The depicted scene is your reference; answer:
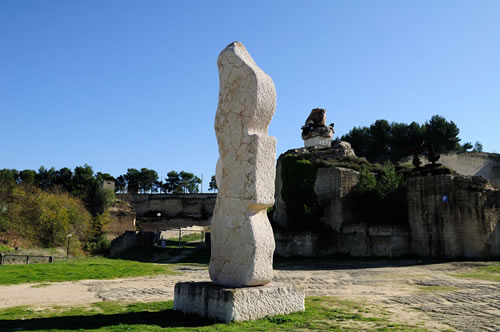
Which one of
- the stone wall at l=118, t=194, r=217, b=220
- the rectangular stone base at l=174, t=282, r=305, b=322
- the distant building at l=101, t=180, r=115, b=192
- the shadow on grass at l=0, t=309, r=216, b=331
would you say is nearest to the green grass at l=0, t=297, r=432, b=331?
the shadow on grass at l=0, t=309, r=216, b=331

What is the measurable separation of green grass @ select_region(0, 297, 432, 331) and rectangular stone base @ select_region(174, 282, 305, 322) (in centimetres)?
12

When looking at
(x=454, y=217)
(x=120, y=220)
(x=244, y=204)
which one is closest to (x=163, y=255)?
(x=454, y=217)

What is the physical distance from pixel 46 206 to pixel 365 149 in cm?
3645

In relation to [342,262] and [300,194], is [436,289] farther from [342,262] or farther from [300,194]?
[300,194]

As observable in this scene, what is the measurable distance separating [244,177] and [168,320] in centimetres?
212

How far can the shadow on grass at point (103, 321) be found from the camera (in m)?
4.86

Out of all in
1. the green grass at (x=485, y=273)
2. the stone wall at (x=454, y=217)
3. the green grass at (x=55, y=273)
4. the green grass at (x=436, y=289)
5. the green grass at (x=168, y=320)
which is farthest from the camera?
the stone wall at (x=454, y=217)

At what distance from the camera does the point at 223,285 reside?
5566 millimetres

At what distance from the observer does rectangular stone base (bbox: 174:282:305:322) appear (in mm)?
4945

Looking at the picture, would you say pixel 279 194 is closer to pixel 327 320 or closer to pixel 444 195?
pixel 444 195

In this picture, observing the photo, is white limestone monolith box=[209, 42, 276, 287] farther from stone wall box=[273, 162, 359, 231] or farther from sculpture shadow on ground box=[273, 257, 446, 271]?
stone wall box=[273, 162, 359, 231]

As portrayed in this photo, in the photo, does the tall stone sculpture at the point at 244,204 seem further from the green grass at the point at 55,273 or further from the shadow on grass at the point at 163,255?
the shadow on grass at the point at 163,255

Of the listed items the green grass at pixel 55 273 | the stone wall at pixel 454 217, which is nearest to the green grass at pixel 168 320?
the green grass at pixel 55 273

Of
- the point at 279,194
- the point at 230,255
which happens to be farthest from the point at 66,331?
the point at 279,194
